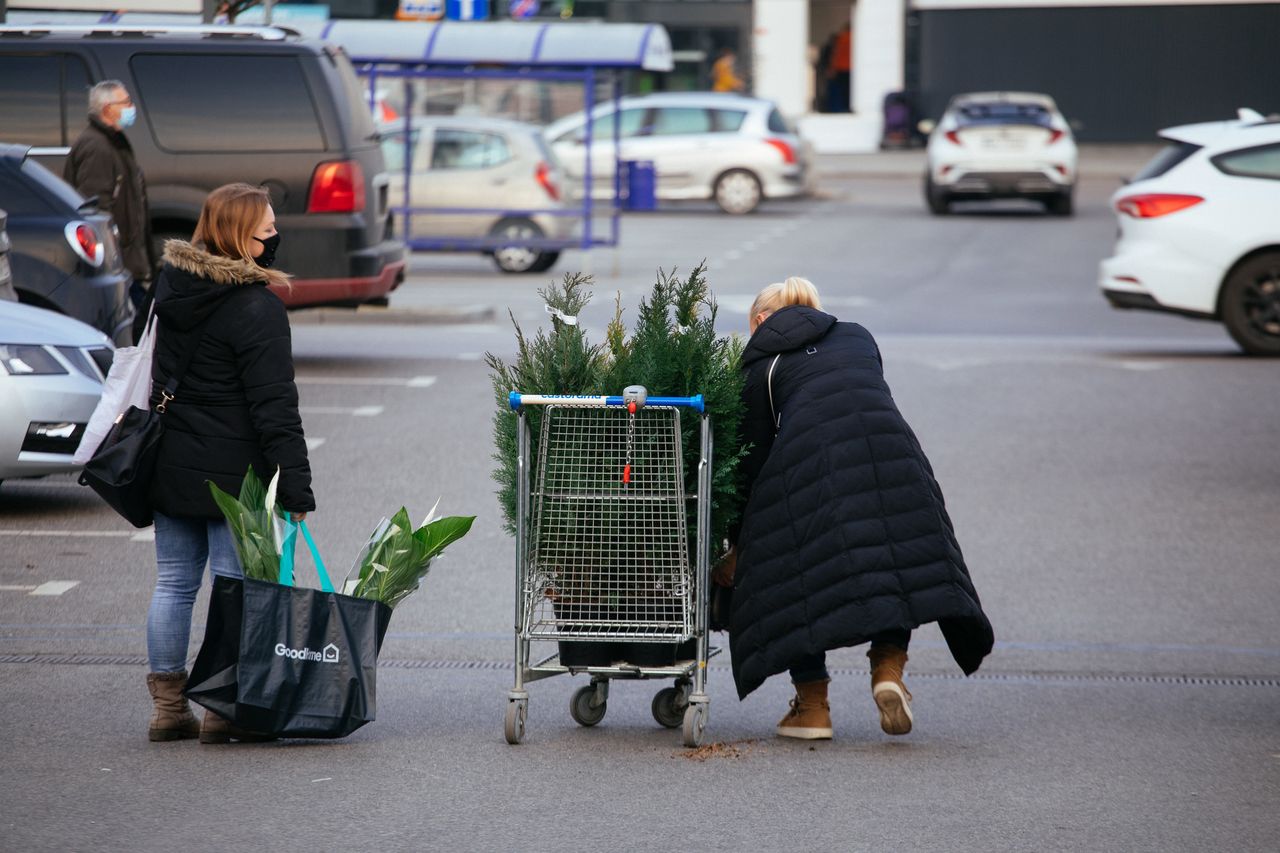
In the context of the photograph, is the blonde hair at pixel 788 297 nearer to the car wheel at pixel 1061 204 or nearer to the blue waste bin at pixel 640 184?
the blue waste bin at pixel 640 184

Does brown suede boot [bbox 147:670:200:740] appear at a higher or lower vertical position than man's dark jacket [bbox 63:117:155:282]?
lower

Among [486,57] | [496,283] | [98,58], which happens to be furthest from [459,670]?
[486,57]

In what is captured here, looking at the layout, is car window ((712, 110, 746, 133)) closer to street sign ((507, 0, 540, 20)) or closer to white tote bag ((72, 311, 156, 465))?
street sign ((507, 0, 540, 20))

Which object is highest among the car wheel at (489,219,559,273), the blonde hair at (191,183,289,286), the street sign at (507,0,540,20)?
the street sign at (507,0,540,20)

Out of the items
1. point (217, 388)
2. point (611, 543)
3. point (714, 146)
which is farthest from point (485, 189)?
point (611, 543)

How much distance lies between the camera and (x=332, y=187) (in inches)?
504

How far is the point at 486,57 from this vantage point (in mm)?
21609

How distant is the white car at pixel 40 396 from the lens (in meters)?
8.52

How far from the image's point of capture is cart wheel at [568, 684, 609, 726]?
595cm

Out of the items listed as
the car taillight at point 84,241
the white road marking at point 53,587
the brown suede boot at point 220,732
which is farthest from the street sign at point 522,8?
the brown suede boot at point 220,732

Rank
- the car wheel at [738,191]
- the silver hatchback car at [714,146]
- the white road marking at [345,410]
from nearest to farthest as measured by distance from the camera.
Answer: the white road marking at [345,410], the silver hatchback car at [714,146], the car wheel at [738,191]

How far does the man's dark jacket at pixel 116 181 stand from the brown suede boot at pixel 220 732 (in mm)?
6094

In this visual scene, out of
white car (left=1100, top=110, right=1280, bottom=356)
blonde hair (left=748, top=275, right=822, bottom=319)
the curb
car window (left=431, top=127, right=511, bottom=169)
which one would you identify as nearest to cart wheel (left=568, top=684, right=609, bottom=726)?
blonde hair (left=748, top=275, right=822, bottom=319)

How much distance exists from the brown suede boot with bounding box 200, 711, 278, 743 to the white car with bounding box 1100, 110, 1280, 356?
1040 cm
